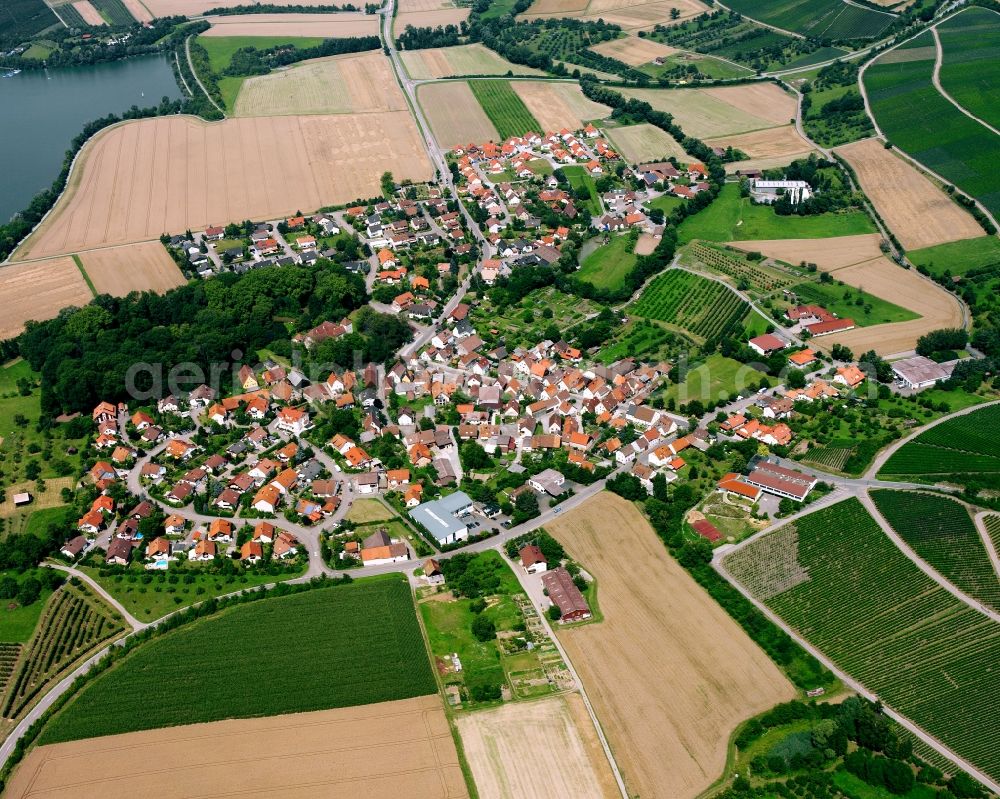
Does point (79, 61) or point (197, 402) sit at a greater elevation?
point (79, 61)

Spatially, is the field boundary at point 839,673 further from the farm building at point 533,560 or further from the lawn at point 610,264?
the lawn at point 610,264

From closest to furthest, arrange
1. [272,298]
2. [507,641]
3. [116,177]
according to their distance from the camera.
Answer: [507,641], [272,298], [116,177]

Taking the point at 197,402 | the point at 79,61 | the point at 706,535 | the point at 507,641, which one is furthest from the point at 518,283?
the point at 79,61

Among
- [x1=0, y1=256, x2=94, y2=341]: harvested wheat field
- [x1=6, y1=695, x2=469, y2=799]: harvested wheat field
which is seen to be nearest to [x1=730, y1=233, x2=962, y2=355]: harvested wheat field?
[x1=6, y1=695, x2=469, y2=799]: harvested wheat field

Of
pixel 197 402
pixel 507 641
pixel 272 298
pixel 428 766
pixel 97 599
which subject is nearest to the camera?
pixel 428 766

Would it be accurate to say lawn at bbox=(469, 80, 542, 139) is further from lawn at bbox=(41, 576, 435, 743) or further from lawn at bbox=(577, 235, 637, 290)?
lawn at bbox=(41, 576, 435, 743)

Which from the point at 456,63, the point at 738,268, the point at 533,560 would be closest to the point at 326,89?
the point at 456,63

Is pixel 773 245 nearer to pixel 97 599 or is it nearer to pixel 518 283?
pixel 518 283
